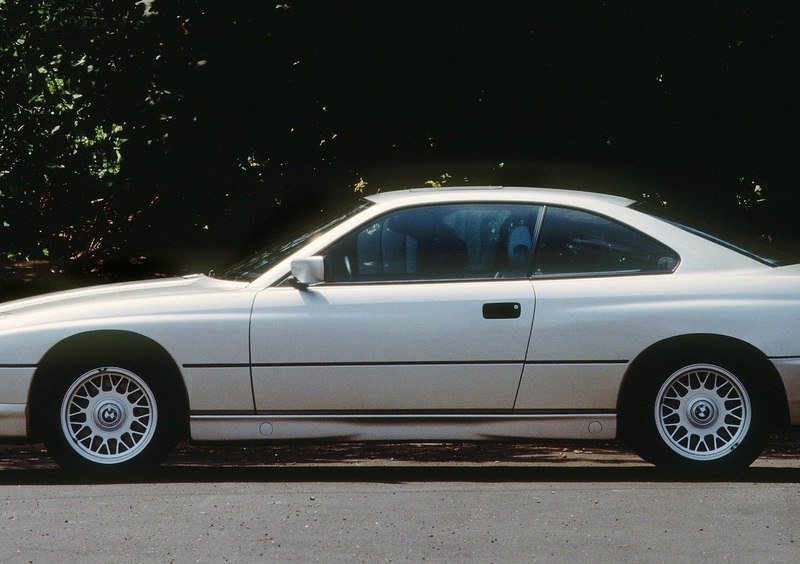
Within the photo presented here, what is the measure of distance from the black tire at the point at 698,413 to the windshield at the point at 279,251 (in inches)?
73.9

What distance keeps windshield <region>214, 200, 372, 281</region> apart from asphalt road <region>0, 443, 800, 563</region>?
111cm

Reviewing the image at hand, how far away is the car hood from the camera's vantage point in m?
7.93

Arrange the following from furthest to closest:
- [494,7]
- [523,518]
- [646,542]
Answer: [494,7] → [523,518] → [646,542]

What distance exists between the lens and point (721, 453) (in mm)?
7770

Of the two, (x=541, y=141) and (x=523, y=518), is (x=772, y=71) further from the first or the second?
(x=523, y=518)

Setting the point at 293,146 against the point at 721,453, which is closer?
the point at 721,453

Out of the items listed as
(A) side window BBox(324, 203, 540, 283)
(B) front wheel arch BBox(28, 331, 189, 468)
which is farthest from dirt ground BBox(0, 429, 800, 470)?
(A) side window BBox(324, 203, 540, 283)

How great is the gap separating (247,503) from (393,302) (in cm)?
137

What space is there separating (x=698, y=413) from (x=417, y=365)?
4.98 ft

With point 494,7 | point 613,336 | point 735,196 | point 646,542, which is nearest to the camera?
point 646,542

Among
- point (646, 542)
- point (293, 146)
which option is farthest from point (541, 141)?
point (646, 542)

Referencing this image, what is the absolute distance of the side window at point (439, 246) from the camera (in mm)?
7895

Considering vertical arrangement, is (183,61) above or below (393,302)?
above

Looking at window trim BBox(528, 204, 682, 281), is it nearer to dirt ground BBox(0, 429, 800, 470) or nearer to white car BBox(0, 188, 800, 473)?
white car BBox(0, 188, 800, 473)
